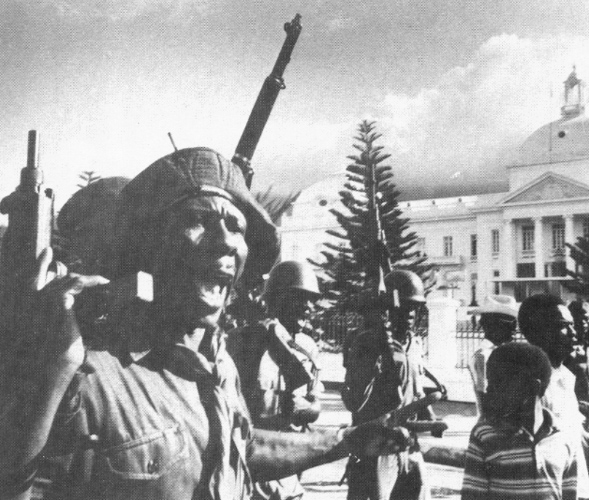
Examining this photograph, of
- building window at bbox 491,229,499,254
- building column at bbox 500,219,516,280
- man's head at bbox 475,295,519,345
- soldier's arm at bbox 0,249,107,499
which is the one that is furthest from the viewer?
building column at bbox 500,219,516,280

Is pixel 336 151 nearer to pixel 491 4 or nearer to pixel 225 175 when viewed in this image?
pixel 491 4

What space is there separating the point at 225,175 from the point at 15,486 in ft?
2.09

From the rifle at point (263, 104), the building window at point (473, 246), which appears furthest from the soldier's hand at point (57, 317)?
the building window at point (473, 246)

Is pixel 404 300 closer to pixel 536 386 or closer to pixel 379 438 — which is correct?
pixel 536 386

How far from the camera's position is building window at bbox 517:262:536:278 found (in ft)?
107

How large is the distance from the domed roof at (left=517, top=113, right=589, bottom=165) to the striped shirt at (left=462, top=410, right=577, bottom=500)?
653 inches

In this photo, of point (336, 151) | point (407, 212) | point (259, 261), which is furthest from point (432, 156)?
point (407, 212)

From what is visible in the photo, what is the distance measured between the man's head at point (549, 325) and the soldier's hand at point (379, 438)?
1603 millimetres

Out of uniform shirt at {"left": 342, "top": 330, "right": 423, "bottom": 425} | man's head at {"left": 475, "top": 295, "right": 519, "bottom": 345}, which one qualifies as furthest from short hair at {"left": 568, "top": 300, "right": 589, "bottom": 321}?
uniform shirt at {"left": 342, "top": 330, "right": 423, "bottom": 425}

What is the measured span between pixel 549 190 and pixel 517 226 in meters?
4.75

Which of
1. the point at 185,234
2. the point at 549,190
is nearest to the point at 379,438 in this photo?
the point at 185,234

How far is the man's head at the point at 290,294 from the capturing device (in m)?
3.45

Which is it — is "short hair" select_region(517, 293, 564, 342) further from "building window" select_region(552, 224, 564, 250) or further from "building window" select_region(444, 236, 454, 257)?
"building window" select_region(552, 224, 564, 250)

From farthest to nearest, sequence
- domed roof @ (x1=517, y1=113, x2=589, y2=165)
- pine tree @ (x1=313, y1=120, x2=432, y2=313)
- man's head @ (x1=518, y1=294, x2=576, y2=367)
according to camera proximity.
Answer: domed roof @ (x1=517, y1=113, x2=589, y2=165) < pine tree @ (x1=313, y1=120, x2=432, y2=313) < man's head @ (x1=518, y1=294, x2=576, y2=367)
